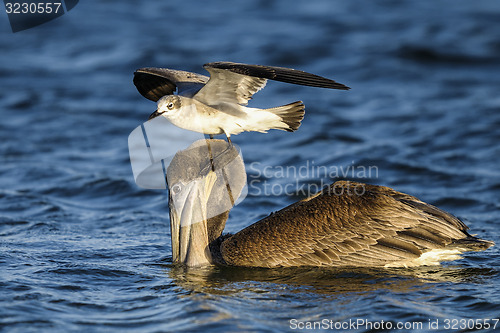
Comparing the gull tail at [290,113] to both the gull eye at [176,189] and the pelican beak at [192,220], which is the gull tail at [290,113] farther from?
the gull eye at [176,189]

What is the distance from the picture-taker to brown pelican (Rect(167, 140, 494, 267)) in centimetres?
699

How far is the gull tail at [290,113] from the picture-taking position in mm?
7406

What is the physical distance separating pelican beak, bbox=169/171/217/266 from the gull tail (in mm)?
951

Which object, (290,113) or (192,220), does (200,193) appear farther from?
(290,113)

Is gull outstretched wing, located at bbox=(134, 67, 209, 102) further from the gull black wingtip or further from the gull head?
the gull black wingtip

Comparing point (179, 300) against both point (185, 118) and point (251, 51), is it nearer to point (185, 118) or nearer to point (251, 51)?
point (185, 118)

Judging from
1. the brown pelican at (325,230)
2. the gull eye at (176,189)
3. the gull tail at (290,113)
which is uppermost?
the gull tail at (290,113)

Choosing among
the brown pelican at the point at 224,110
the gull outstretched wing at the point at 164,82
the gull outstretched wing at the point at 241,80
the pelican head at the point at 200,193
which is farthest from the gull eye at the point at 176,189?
the gull outstretched wing at the point at 164,82

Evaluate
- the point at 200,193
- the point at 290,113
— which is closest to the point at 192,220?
the point at 200,193

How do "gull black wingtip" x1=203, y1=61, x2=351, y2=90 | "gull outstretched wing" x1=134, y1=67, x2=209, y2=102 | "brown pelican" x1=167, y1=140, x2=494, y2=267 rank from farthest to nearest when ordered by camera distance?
1. "gull outstretched wing" x1=134, y1=67, x2=209, y2=102
2. "brown pelican" x1=167, y1=140, x2=494, y2=267
3. "gull black wingtip" x1=203, y1=61, x2=351, y2=90

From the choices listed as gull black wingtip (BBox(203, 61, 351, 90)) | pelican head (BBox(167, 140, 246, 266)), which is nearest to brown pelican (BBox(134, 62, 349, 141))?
pelican head (BBox(167, 140, 246, 266))

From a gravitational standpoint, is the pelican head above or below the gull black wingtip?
below

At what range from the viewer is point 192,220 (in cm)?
725

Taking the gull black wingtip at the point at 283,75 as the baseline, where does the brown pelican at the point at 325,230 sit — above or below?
below
